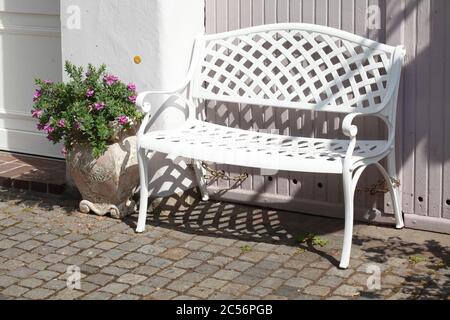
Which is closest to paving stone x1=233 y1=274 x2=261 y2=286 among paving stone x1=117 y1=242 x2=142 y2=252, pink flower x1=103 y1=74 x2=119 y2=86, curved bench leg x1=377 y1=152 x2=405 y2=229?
paving stone x1=117 y1=242 x2=142 y2=252

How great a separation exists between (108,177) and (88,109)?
47 centimetres

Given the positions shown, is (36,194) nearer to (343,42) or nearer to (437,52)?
(343,42)

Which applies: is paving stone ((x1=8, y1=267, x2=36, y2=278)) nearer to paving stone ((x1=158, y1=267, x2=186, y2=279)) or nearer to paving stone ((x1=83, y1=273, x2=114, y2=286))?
paving stone ((x1=83, y1=273, x2=114, y2=286))

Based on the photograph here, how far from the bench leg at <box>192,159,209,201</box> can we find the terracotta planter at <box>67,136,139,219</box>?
438mm

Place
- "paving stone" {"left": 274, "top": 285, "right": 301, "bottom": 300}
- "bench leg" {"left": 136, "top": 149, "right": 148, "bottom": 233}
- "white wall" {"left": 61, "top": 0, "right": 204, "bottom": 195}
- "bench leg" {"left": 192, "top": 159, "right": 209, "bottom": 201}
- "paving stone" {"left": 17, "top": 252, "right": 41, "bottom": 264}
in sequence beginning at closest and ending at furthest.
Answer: "paving stone" {"left": 274, "top": 285, "right": 301, "bottom": 300}
"paving stone" {"left": 17, "top": 252, "right": 41, "bottom": 264}
"bench leg" {"left": 136, "top": 149, "right": 148, "bottom": 233}
"white wall" {"left": 61, "top": 0, "right": 204, "bottom": 195}
"bench leg" {"left": 192, "top": 159, "right": 209, "bottom": 201}

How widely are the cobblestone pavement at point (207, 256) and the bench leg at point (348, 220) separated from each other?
0.07 m

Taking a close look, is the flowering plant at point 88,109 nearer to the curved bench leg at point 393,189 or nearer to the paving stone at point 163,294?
the paving stone at point 163,294

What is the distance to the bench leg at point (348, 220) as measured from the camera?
552cm

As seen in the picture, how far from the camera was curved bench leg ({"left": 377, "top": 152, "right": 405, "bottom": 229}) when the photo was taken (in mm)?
6027

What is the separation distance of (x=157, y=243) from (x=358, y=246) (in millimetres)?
1250

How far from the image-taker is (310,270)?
5590mm

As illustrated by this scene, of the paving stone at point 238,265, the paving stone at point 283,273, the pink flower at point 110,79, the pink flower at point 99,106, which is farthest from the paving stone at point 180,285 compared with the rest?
the pink flower at point 110,79

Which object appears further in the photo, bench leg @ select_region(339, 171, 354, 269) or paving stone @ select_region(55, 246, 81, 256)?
paving stone @ select_region(55, 246, 81, 256)

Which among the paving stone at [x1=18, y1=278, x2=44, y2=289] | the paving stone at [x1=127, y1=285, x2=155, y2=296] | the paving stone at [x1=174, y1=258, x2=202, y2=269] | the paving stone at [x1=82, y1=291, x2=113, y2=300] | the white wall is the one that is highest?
the white wall
